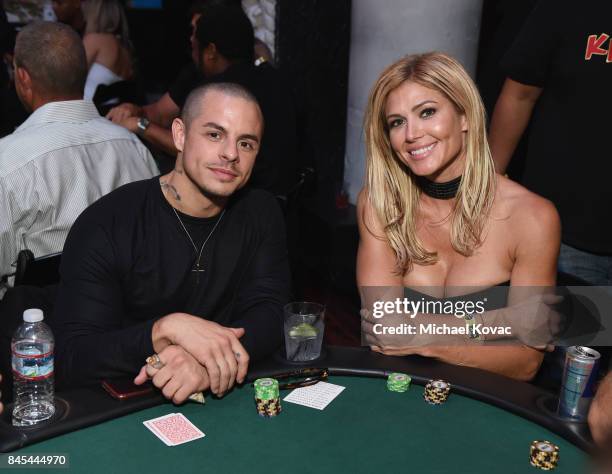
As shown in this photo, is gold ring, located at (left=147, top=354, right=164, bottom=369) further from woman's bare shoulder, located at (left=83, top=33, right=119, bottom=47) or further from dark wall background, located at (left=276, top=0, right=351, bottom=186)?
dark wall background, located at (left=276, top=0, right=351, bottom=186)

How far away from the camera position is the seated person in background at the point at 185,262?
1.62 m

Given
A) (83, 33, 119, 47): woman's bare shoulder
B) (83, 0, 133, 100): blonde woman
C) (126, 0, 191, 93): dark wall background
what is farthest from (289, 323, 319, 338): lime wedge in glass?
(126, 0, 191, 93): dark wall background

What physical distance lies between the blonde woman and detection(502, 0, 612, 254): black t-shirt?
2.61 meters

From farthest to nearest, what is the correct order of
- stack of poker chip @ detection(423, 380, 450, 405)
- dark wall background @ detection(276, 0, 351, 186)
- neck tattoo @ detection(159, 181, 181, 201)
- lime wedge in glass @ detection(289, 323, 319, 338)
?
1. dark wall background @ detection(276, 0, 351, 186)
2. neck tattoo @ detection(159, 181, 181, 201)
3. lime wedge in glass @ detection(289, 323, 319, 338)
4. stack of poker chip @ detection(423, 380, 450, 405)

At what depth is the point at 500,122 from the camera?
2.56 meters

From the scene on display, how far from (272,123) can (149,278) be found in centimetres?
152

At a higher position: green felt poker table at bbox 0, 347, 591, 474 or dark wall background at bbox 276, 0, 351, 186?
dark wall background at bbox 276, 0, 351, 186

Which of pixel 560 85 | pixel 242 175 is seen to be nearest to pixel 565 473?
pixel 242 175

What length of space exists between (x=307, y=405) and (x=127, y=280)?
69 centimetres

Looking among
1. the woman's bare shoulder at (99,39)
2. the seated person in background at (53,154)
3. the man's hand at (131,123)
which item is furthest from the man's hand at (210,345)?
the woman's bare shoulder at (99,39)

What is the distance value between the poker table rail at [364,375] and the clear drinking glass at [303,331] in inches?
1.3

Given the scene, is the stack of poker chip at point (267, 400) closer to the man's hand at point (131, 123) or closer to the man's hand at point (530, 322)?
the man's hand at point (530, 322)

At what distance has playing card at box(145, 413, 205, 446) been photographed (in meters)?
1.34

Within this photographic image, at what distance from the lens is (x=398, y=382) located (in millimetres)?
1558
